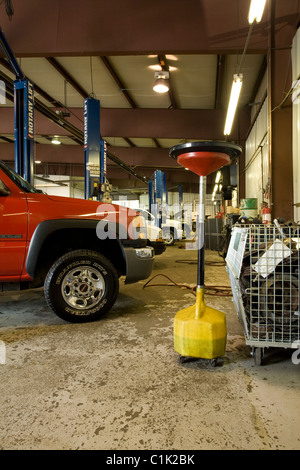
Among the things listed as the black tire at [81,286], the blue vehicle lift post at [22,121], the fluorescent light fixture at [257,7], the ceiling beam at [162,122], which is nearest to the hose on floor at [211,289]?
the black tire at [81,286]

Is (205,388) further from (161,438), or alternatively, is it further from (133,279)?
(133,279)

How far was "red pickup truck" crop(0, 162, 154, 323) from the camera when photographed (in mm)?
2703

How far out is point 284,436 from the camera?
1.28m

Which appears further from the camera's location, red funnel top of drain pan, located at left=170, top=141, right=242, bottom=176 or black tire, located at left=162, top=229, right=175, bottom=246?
black tire, located at left=162, top=229, right=175, bottom=246

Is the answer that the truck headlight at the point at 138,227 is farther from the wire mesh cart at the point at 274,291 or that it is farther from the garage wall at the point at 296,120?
the garage wall at the point at 296,120

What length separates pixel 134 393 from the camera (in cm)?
163

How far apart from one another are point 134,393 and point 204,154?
1536 mm

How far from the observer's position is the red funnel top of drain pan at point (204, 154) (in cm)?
180

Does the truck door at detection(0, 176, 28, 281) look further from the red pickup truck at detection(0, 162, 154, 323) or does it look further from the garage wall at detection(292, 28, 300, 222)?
the garage wall at detection(292, 28, 300, 222)

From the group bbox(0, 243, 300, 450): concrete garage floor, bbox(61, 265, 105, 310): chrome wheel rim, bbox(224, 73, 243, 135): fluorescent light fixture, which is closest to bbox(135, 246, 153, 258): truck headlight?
bbox(61, 265, 105, 310): chrome wheel rim

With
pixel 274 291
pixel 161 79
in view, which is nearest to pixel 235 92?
pixel 161 79

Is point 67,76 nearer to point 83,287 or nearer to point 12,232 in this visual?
point 12,232

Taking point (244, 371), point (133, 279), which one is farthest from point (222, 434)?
point (133, 279)

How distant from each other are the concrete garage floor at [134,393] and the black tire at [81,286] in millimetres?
162
